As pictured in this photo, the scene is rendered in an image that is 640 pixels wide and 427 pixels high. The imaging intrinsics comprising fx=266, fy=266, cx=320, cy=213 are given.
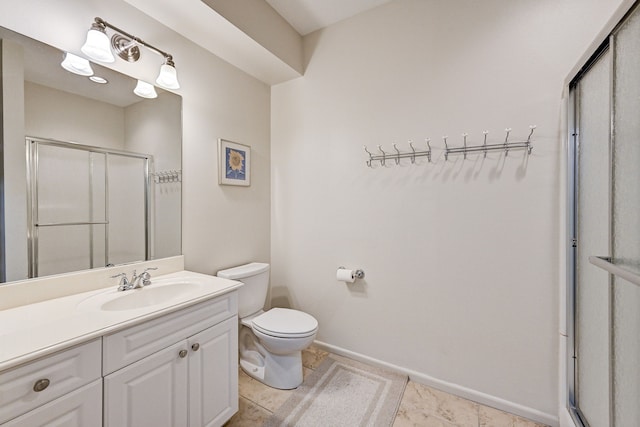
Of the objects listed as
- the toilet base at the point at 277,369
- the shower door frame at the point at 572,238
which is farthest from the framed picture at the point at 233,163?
the shower door frame at the point at 572,238

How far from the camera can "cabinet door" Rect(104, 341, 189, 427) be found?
98 cm

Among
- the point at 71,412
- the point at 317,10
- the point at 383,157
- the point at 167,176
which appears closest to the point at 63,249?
the point at 167,176

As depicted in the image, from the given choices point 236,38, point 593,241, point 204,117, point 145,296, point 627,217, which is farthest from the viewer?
point 204,117

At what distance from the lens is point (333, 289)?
7.16 feet

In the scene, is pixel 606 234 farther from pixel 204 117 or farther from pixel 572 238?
pixel 204 117

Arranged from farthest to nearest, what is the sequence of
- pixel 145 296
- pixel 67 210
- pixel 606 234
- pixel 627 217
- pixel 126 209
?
pixel 126 209, pixel 145 296, pixel 67 210, pixel 606 234, pixel 627 217

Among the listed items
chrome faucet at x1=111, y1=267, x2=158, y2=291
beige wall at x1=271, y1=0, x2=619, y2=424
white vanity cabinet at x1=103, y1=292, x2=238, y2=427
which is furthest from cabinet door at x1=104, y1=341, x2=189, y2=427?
beige wall at x1=271, y1=0, x2=619, y2=424

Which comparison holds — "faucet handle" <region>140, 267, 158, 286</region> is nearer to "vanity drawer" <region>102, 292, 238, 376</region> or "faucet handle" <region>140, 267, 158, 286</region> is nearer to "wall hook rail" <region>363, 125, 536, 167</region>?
"vanity drawer" <region>102, 292, 238, 376</region>

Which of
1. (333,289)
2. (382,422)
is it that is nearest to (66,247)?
(333,289)

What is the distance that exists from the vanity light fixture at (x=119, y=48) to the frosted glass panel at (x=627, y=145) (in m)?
2.06

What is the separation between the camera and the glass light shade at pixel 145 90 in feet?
5.10

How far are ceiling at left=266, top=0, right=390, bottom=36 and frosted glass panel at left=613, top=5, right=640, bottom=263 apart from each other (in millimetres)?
Answer: 1462

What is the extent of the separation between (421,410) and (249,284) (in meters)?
1.35

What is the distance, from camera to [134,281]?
4.61ft
